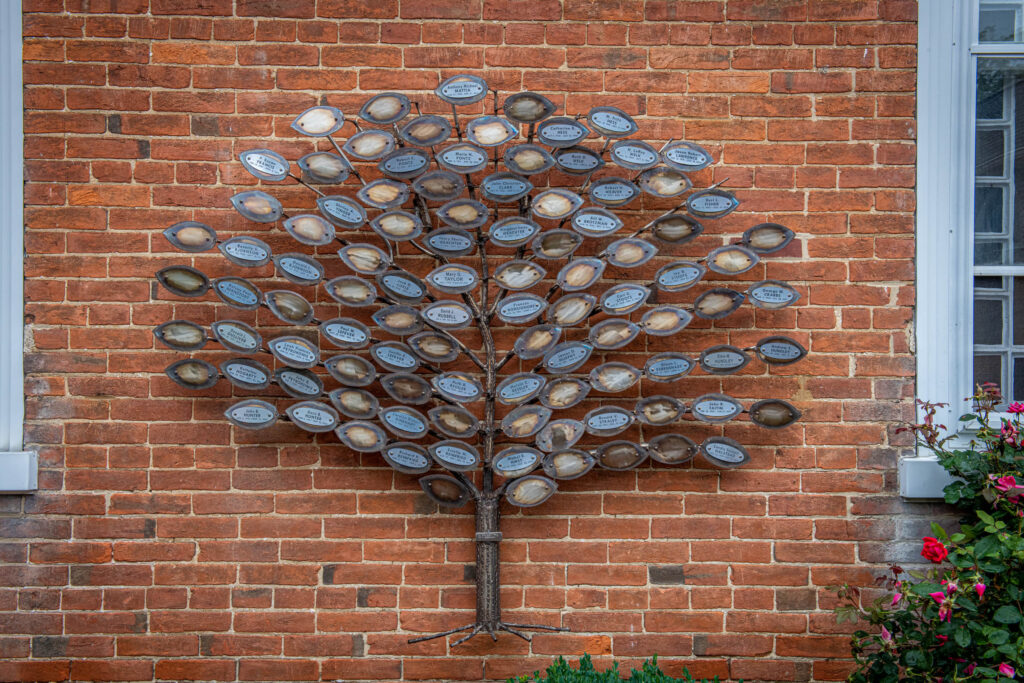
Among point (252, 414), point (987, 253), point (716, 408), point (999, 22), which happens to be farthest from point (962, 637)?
point (252, 414)

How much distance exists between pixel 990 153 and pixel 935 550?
160 centimetres

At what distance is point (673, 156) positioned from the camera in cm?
261

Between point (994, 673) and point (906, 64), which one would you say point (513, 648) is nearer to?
point (994, 673)

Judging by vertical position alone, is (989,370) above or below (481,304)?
below

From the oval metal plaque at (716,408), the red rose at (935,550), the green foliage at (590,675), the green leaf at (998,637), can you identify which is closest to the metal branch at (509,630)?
the green foliage at (590,675)

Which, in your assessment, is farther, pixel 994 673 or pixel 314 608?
pixel 314 608

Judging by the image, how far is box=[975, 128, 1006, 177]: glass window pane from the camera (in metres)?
2.76

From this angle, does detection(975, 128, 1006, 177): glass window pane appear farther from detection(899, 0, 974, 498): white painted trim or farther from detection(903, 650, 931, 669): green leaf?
detection(903, 650, 931, 669): green leaf

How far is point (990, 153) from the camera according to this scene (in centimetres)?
276

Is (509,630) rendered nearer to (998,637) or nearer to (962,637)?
(962,637)

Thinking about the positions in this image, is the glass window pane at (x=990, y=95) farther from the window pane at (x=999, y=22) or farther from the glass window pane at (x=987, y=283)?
the glass window pane at (x=987, y=283)

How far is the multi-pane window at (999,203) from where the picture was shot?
107 inches

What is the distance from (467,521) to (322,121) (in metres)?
1.58

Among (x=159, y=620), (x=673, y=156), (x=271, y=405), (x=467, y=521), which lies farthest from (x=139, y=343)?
(x=673, y=156)
